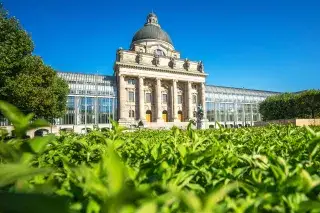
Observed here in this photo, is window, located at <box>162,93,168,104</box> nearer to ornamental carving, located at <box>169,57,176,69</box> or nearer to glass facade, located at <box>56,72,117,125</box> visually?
ornamental carving, located at <box>169,57,176,69</box>

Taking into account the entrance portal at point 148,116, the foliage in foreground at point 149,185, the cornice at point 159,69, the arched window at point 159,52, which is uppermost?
the arched window at point 159,52

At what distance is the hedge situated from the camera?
45.2m

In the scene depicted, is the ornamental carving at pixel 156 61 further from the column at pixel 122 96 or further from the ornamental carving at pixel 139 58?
the column at pixel 122 96

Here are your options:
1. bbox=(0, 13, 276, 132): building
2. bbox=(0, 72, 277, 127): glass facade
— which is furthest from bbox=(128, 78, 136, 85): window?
bbox=(0, 72, 277, 127): glass facade

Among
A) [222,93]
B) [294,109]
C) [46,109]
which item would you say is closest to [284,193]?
[46,109]

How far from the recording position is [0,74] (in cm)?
2275

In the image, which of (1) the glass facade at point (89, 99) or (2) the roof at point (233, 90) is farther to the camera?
(2) the roof at point (233, 90)

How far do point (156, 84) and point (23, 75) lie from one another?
35300mm

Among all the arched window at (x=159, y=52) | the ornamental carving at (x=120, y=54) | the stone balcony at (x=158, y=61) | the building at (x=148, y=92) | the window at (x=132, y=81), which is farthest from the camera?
the arched window at (x=159, y=52)

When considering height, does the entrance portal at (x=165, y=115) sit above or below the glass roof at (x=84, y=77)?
below

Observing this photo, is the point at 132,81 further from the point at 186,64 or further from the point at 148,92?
the point at 186,64

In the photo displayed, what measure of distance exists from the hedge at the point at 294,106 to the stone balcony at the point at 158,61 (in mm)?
18578

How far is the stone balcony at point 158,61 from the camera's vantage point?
2190 inches

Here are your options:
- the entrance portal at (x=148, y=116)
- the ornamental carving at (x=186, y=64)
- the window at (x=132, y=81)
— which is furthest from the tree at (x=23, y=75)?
the ornamental carving at (x=186, y=64)
